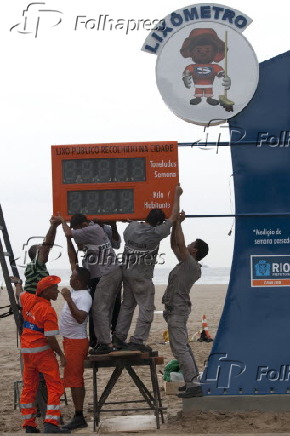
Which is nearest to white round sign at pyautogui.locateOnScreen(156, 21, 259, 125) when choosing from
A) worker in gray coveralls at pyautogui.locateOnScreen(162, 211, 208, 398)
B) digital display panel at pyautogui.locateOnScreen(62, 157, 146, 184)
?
digital display panel at pyautogui.locateOnScreen(62, 157, 146, 184)

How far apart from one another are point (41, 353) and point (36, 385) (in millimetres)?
419

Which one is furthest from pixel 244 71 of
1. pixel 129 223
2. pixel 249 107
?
pixel 129 223

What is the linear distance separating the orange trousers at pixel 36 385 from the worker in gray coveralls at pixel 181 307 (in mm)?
1664

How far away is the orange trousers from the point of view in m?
10.0

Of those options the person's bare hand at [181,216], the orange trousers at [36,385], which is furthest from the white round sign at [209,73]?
the orange trousers at [36,385]

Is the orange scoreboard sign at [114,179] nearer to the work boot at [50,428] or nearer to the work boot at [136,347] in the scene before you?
the work boot at [136,347]

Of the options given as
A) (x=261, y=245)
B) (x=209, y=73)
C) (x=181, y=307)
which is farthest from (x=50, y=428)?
(x=209, y=73)

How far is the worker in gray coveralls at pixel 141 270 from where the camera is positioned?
10.5 meters

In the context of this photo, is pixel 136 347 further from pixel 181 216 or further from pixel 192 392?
pixel 181 216

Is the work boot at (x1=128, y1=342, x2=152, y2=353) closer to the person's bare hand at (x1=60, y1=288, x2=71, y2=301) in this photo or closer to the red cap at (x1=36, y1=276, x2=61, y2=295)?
the person's bare hand at (x1=60, y1=288, x2=71, y2=301)

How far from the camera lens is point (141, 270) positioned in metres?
10.6

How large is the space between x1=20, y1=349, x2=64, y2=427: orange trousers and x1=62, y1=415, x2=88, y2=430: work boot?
0.56 m

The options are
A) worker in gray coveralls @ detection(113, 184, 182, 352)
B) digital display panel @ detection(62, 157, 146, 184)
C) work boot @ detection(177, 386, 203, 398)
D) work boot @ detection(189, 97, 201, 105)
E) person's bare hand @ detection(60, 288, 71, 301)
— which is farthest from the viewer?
work boot @ detection(189, 97, 201, 105)

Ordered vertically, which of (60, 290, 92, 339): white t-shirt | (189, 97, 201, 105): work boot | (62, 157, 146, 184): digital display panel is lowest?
(60, 290, 92, 339): white t-shirt
